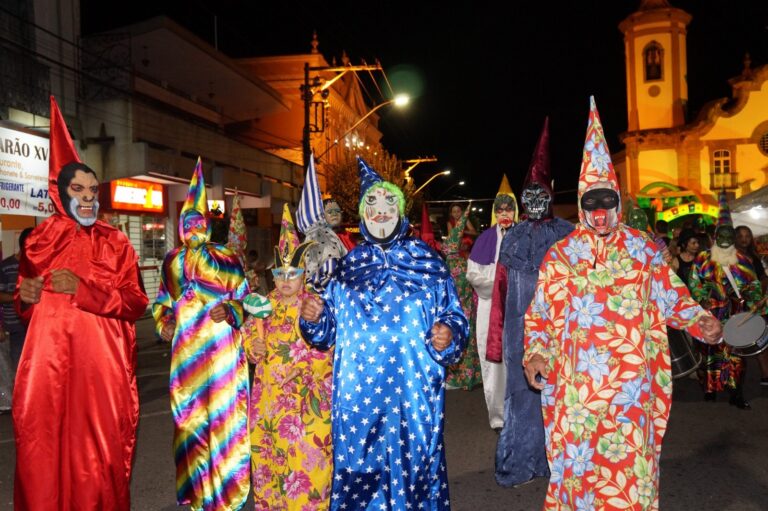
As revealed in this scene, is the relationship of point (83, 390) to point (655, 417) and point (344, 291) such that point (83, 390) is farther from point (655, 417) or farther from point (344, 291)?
point (655, 417)

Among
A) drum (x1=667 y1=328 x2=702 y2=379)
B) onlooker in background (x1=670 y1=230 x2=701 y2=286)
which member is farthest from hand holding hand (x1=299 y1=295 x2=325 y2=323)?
onlooker in background (x1=670 y1=230 x2=701 y2=286)

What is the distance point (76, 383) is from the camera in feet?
13.6

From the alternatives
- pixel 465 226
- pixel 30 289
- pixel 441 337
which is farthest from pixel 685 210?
pixel 30 289

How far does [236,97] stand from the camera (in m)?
28.5

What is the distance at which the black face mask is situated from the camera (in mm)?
4062

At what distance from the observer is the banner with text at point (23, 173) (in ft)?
45.7

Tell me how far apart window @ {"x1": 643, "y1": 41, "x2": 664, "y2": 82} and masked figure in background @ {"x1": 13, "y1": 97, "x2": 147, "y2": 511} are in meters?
48.5

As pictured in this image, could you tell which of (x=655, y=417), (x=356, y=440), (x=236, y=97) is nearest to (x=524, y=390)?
(x=655, y=417)

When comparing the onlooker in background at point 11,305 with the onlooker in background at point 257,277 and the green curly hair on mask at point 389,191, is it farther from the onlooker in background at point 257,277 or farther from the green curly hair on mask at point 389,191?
the green curly hair on mask at point 389,191

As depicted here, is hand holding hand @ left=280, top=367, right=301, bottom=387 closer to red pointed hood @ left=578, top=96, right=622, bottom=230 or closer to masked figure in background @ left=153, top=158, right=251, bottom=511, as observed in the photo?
masked figure in background @ left=153, top=158, right=251, bottom=511

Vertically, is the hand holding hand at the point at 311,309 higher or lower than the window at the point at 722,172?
lower

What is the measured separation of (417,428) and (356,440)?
13.0 inches

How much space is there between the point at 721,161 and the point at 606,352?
47.7m

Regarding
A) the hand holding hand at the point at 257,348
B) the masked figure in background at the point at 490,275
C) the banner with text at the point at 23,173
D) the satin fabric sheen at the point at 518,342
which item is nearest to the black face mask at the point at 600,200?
the satin fabric sheen at the point at 518,342
